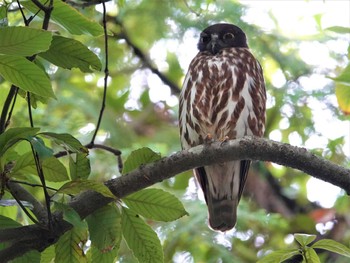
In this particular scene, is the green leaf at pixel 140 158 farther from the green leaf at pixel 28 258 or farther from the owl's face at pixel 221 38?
the owl's face at pixel 221 38

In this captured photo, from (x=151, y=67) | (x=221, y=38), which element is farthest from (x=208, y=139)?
(x=151, y=67)

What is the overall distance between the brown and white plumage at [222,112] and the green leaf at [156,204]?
1237 mm

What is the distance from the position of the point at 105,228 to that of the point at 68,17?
59cm

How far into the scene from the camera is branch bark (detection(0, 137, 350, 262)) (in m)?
2.02

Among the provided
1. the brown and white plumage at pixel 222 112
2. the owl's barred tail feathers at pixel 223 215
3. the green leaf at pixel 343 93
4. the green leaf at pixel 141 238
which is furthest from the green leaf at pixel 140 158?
the owl's barred tail feathers at pixel 223 215

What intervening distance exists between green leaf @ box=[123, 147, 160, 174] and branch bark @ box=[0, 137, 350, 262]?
0.02m

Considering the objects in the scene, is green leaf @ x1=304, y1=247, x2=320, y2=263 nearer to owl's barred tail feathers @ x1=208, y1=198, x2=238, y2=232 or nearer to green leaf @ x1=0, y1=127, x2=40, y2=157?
green leaf @ x1=0, y1=127, x2=40, y2=157

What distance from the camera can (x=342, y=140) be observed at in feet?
15.4

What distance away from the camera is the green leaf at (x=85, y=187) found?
6.16 ft

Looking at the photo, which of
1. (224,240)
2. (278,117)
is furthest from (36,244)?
(278,117)

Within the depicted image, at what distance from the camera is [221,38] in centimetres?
411

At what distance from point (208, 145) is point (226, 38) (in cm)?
187

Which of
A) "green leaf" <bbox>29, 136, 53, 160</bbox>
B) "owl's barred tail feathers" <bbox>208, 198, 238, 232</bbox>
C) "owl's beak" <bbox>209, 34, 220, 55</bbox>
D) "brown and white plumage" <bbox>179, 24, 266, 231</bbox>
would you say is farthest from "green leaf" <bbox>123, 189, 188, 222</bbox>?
"owl's beak" <bbox>209, 34, 220, 55</bbox>

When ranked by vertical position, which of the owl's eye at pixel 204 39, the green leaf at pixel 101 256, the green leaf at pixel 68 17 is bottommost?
the green leaf at pixel 101 256
